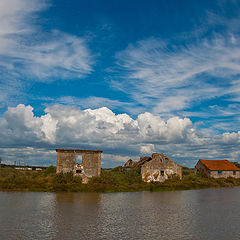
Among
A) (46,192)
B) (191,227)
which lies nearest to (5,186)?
(46,192)

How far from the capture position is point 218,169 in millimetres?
53906

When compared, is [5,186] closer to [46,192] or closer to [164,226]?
[46,192]

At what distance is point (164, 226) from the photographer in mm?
18234

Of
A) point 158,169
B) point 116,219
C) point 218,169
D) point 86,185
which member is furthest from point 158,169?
point 116,219

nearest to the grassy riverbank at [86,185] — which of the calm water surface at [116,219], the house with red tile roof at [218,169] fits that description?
the calm water surface at [116,219]

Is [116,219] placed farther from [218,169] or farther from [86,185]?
[218,169]

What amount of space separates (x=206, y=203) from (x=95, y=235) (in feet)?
52.0

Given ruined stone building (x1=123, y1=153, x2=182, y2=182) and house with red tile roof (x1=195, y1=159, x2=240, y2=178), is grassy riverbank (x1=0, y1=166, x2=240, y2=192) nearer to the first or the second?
ruined stone building (x1=123, y1=153, x2=182, y2=182)

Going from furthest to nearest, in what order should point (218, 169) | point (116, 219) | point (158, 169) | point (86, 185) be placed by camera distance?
point (218, 169) < point (158, 169) < point (86, 185) < point (116, 219)

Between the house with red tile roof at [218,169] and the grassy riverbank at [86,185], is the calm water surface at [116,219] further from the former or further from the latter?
the house with red tile roof at [218,169]

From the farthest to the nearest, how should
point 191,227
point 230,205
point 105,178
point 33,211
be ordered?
point 105,178 < point 230,205 < point 33,211 < point 191,227

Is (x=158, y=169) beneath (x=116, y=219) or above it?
above

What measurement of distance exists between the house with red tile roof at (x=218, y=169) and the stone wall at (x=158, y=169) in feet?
40.4

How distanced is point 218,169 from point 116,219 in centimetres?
3904
